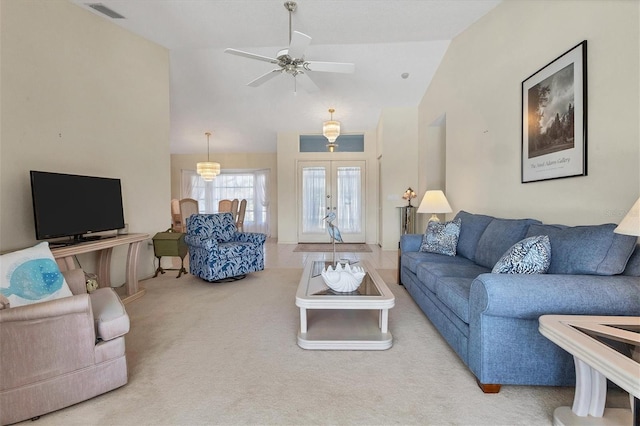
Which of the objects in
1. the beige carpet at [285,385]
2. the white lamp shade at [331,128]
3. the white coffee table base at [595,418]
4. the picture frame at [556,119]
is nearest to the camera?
the white coffee table base at [595,418]

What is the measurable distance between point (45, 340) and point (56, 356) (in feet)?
0.33

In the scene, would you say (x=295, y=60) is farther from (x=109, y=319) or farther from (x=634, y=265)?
(x=634, y=265)

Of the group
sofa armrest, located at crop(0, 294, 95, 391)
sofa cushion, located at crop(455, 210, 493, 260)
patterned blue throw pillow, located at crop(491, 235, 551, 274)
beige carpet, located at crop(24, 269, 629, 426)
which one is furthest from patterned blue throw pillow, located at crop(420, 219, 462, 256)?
sofa armrest, located at crop(0, 294, 95, 391)

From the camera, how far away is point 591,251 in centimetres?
175

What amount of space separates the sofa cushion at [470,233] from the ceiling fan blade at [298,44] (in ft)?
8.50

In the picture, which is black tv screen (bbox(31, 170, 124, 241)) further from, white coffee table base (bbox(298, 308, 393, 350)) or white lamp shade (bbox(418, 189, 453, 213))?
white lamp shade (bbox(418, 189, 453, 213))

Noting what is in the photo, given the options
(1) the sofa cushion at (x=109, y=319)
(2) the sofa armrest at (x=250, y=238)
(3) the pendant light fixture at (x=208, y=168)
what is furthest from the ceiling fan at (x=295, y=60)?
(3) the pendant light fixture at (x=208, y=168)

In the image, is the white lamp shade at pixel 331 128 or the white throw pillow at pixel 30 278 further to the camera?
the white lamp shade at pixel 331 128

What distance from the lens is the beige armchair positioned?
4.64 feet

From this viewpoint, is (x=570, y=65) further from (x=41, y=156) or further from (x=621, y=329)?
(x=41, y=156)

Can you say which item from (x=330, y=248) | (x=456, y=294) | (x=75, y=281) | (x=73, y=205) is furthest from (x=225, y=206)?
(x=456, y=294)

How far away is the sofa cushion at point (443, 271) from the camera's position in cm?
243

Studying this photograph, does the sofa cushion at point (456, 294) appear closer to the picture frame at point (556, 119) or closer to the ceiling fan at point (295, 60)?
the picture frame at point (556, 119)

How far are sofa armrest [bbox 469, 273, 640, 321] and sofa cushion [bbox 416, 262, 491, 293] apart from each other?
2.53 ft
